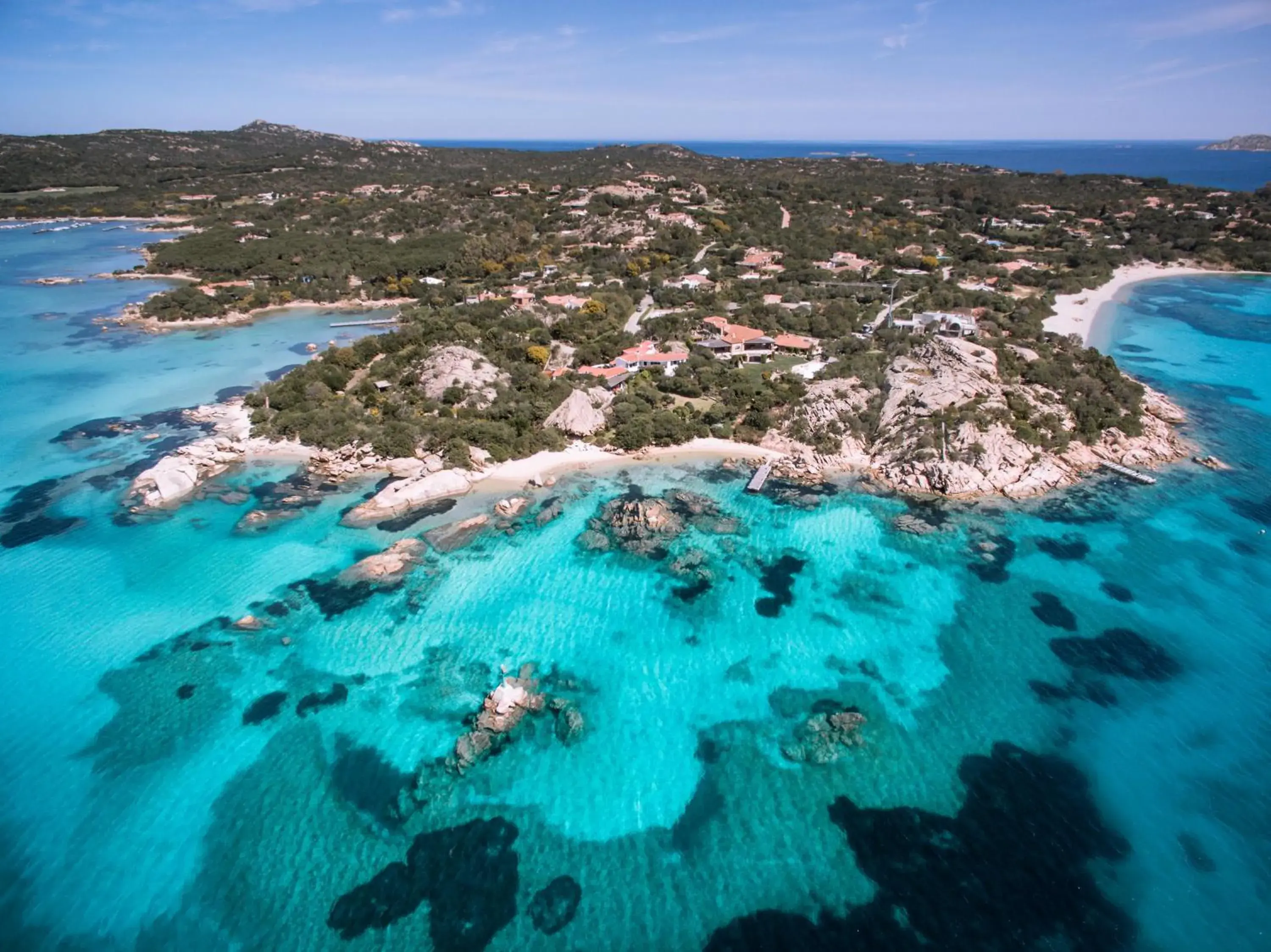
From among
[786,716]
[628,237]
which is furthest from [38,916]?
[628,237]

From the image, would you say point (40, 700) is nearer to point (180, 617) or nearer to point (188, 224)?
point (180, 617)

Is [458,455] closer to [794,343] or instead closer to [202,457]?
[202,457]

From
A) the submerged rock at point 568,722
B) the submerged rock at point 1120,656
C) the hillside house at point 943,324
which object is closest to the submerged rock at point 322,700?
the submerged rock at point 568,722

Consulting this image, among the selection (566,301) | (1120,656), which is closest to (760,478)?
(1120,656)

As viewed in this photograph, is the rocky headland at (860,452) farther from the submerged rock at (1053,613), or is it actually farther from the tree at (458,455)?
the submerged rock at (1053,613)

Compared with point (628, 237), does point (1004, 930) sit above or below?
below

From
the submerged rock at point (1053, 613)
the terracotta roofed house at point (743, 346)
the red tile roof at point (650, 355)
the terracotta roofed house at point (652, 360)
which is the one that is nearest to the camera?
the submerged rock at point (1053, 613)
